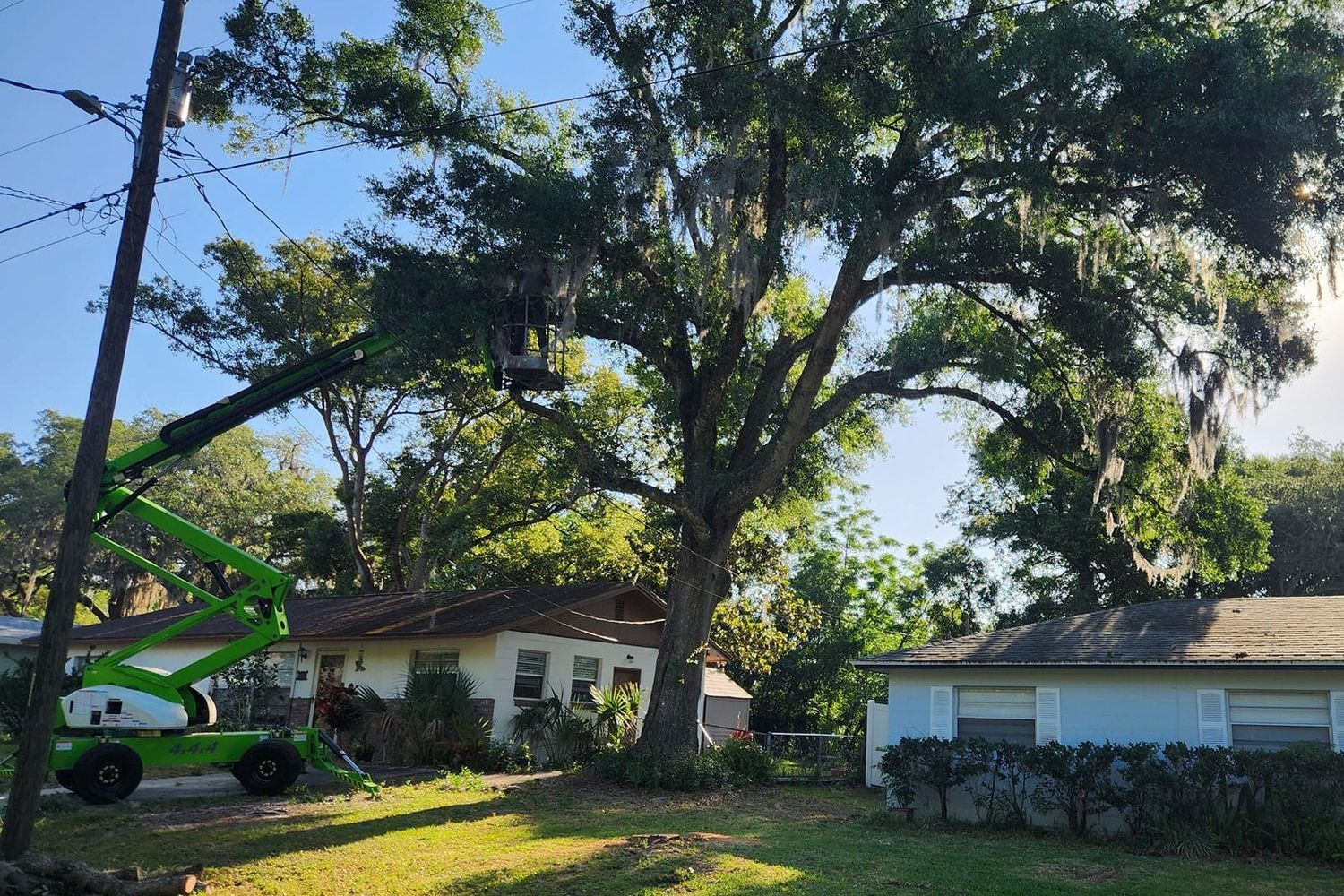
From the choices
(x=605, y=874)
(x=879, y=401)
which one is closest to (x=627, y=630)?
(x=879, y=401)

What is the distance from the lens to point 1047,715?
579 inches

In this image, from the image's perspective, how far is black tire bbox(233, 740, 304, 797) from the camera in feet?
46.5

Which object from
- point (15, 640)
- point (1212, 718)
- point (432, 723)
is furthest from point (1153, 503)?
point (15, 640)

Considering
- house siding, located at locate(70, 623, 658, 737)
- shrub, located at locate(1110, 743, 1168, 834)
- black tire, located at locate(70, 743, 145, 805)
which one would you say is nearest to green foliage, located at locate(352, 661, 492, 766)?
house siding, located at locate(70, 623, 658, 737)

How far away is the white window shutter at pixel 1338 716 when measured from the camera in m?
12.7

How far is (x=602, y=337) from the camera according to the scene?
714 inches

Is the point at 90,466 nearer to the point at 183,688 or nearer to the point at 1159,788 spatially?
the point at 183,688

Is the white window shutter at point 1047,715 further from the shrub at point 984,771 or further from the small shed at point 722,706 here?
the small shed at point 722,706

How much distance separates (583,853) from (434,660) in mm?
12087

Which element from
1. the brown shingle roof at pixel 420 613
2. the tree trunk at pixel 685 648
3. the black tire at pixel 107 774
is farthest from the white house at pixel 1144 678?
the black tire at pixel 107 774

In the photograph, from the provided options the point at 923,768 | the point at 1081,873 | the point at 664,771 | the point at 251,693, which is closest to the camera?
the point at 1081,873

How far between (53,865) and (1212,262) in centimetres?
1551

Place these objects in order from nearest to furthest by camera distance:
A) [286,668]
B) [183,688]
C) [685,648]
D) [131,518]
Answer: [183,688] < [685,648] < [286,668] < [131,518]

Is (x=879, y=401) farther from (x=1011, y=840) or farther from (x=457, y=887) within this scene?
(x=457, y=887)
